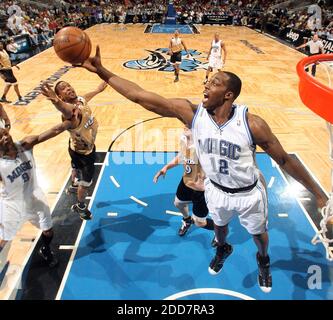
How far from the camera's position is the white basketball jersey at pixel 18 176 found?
3.22m

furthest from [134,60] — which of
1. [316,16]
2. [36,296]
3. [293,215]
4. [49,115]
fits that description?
[316,16]

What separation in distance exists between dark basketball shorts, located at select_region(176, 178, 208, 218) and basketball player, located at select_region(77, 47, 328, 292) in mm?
652

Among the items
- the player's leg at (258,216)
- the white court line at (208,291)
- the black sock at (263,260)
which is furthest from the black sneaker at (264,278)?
the player's leg at (258,216)

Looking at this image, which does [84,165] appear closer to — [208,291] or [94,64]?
[94,64]

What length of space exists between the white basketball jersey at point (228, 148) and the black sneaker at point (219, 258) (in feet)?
3.52

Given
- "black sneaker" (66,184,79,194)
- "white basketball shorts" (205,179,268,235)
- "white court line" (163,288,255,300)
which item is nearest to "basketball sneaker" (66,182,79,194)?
"black sneaker" (66,184,79,194)

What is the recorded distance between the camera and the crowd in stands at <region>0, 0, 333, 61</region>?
61.7 ft

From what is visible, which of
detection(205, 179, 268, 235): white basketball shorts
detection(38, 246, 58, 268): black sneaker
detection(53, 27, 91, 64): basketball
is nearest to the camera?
detection(205, 179, 268, 235): white basketball shorts

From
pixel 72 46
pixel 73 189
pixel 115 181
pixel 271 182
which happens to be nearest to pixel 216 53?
pixel 271 182

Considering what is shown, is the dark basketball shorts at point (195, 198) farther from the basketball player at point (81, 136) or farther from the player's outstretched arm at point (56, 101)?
Result: the player's outstretched arm at point (56, 101)

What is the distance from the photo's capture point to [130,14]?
93.9 ft

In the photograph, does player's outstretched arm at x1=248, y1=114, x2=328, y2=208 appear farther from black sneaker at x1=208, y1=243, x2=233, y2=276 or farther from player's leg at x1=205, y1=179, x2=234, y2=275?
black sneaker at x1=208, y1=243, x2=233, y2=276
